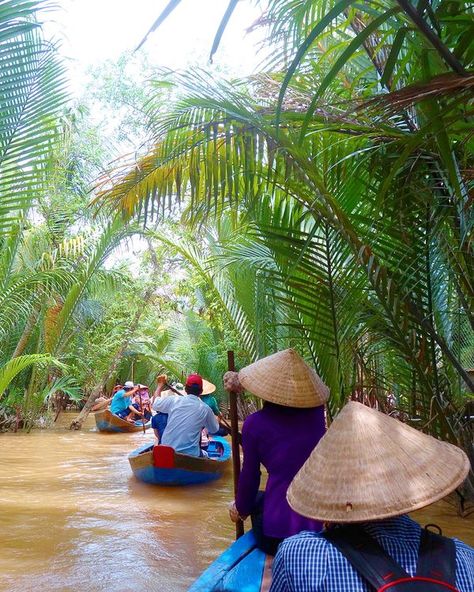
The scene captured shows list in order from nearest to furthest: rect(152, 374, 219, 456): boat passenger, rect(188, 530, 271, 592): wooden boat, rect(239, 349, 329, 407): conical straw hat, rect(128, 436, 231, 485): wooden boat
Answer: rect(188, 530, 271, 592): wooden boat < rect(239, 349, 329, 407): conical straw hat < rect(152, 374, 219, 456): boat passenger < rect(128, 436, 231, 485): wooden boat

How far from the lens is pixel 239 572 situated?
3201 mm

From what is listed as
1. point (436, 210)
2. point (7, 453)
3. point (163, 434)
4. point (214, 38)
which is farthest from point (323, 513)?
point (7, 453)

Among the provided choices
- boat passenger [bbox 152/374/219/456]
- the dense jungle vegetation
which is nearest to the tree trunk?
boat passenger [bbox 152/374/219/456]

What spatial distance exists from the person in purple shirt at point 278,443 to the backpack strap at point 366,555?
1473 millimetres

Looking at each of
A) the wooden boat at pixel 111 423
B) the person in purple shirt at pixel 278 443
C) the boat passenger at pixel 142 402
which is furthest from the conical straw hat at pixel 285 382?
the boat passenger at pixel 142 402

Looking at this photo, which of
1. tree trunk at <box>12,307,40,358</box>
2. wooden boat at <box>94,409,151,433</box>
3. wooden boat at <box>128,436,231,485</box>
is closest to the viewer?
wooden boat at <box>128,436,231,485</box>

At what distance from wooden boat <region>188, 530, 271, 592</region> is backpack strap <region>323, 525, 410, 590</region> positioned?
156cm

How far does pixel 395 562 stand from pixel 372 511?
0.51ft

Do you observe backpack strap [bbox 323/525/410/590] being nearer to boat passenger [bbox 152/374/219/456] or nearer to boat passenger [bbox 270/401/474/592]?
boat passenger [bbox 270/401/474/592]

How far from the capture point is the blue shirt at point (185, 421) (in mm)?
7824

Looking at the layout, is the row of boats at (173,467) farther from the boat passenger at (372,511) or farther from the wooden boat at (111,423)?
the wooden boat at (111,423)

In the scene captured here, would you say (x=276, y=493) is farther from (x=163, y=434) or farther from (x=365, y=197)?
(x=163, y=434)

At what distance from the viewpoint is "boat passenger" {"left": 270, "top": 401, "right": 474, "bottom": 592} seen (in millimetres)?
1536

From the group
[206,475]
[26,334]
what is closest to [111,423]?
[26,334]
